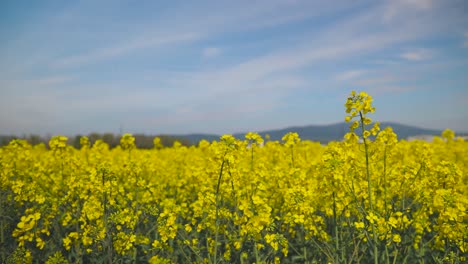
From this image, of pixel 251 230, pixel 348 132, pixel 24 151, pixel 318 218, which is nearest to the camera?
pixel 251 230

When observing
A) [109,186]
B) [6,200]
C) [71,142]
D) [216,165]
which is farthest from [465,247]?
[71,142]

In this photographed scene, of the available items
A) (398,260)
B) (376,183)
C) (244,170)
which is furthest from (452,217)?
(244,170)

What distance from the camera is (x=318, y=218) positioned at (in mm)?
5105

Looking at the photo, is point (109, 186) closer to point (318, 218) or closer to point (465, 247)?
point (318, 218)

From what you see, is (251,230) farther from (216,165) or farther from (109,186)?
(109,186)

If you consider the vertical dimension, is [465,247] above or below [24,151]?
below

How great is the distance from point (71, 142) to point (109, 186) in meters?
20.9

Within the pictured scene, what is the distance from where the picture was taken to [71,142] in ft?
77.4

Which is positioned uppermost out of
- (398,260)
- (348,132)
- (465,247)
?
(348,132)

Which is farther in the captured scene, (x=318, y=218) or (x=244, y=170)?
(x=244, y=170)

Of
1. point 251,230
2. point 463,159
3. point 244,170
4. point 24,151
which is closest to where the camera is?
point 251,230

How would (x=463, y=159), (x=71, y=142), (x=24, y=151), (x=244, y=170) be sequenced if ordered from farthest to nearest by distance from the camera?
(x=71, y=142)
(x=463, y=159)
(x=24, y=151)
(x=244, y=170)

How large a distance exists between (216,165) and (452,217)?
2.76 m

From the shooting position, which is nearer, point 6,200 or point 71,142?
point 6,200
